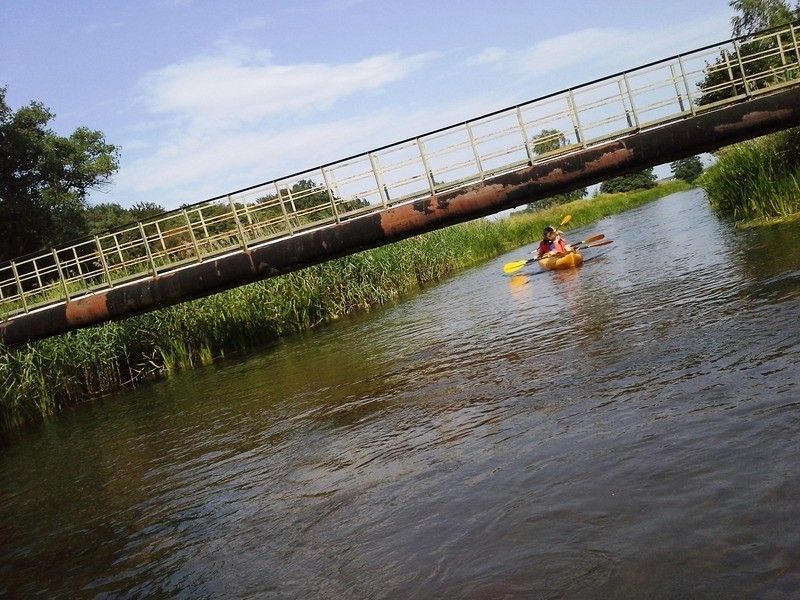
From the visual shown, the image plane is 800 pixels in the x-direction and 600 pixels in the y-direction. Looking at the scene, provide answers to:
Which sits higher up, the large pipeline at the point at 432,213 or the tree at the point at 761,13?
the tree at the point at 761,13

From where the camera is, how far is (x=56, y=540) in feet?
26.6

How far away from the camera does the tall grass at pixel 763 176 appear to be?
20219 mm

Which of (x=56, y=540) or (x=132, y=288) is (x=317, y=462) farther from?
(x=132, y=288)

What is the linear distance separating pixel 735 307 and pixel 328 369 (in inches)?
311

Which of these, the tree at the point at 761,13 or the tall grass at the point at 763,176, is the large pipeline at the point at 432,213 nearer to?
the tall grass at the point at 763,176

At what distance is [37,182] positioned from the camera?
45.0 m

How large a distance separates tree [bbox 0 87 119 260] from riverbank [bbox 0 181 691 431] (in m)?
23.2

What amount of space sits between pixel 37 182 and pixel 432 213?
115 ft

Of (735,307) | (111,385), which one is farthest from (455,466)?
(111,385)

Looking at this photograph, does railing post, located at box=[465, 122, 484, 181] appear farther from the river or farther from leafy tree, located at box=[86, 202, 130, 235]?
leafy tree, located at box=[86, 202, 130, 235]

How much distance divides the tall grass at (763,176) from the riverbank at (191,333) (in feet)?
39.8

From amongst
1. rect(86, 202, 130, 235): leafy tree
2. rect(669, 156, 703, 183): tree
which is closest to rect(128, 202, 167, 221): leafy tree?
rect(86, 202, 130, 235): leafy tree

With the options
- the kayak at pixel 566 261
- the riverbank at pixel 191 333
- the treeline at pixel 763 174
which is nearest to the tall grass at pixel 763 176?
the treeline at pixel 763 174

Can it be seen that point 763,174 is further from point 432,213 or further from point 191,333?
point 191,333
